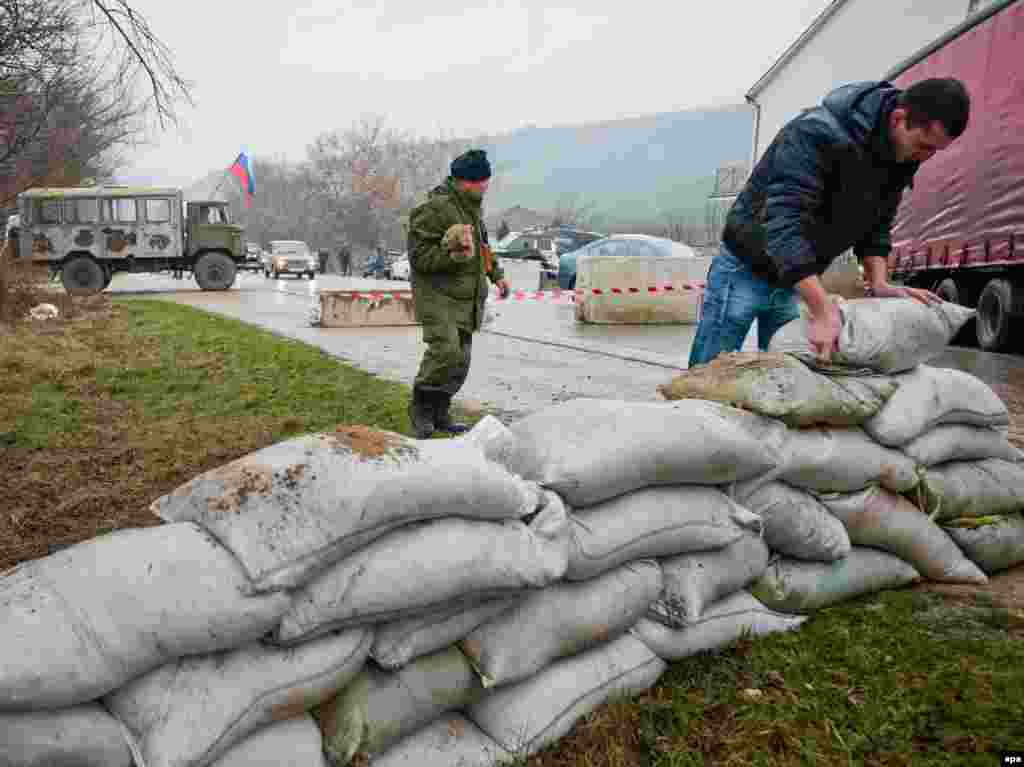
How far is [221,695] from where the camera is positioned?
4.51ft

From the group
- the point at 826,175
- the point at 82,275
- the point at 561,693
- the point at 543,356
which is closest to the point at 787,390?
the point at 826,175

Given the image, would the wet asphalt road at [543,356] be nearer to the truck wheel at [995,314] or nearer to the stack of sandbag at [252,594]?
the truck wheel at [995,314]

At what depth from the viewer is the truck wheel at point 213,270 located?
19.9m

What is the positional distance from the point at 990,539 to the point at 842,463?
26.9 inches

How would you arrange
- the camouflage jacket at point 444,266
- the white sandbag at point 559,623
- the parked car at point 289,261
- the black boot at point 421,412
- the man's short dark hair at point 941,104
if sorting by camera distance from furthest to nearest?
the parked car at point 289,261 → the black boot at point 421,412 → the camouflage jacket at point 444,266 → the man's short dark hair at point 941,104 → the white sandbag at point 559,623

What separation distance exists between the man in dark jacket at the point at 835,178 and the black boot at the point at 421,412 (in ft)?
6.43

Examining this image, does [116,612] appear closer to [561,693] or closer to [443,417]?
[561,693]

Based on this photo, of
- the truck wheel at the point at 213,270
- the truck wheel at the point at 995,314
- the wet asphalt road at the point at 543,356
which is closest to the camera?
the wet asphalt road at the point at 543,356

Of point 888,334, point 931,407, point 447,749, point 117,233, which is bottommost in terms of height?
point 447,749

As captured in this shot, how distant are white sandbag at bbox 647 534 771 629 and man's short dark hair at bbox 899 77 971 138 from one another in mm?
1360

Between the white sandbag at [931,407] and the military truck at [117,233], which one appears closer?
the white sandbag at [931,407]

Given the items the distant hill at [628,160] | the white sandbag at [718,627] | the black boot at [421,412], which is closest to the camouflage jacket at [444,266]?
the black boot at [421,412]

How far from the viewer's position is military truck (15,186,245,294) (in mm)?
18250

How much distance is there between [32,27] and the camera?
7180mm
